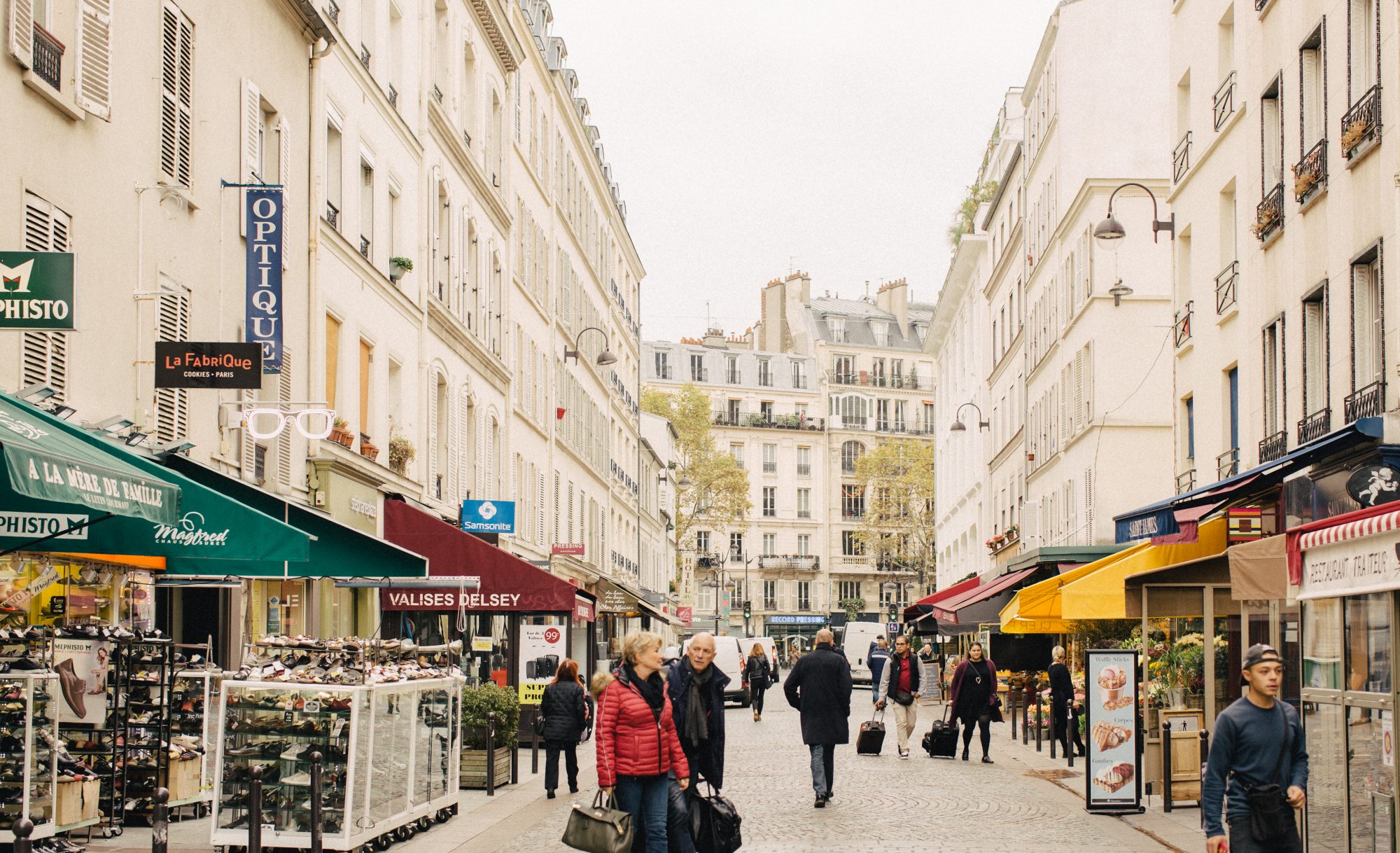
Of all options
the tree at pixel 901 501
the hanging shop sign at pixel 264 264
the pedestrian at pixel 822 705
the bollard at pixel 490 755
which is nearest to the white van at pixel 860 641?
the tree at pixel 901 501

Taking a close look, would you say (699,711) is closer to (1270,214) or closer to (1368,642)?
(1368,642)

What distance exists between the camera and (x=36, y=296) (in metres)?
11.0

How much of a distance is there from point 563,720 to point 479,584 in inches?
133

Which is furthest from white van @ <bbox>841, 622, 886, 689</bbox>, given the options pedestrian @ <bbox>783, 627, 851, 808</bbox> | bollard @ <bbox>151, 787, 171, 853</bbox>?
bollard @ <bbox>151, 787, 171, 853</bbox>

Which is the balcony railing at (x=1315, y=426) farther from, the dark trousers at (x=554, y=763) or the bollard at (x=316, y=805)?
the bollard at (x=316, y=805)

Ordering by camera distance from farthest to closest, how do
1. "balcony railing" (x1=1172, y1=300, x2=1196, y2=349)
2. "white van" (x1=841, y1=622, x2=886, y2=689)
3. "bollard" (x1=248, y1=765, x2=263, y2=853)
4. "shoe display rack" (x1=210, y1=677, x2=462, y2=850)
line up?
"white van" (x1=841, y1=622, x2=886, y2=689) → "balcony railing" (x1=1172, y1=300, x2=1196, y2=349) → "shoe display rack" (x1=210, y1=677, x2=462, y2=850) → "bollard" (x1=248, y1=765, x2=263, y2=853)

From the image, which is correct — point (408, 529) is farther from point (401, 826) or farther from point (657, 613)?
point (657, 613)

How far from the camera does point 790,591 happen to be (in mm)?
100000

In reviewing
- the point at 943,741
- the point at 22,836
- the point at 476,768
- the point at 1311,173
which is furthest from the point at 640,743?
the point at 943,741

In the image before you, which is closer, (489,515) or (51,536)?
(51,536)

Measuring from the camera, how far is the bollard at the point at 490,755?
58.9 ft

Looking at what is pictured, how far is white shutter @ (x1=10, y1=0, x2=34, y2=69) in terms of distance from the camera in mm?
12297

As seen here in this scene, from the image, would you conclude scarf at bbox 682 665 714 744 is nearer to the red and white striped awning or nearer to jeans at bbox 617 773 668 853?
jeans at bbox 617 773 668 853

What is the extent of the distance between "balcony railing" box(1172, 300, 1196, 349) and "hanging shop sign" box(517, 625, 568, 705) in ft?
34.9
